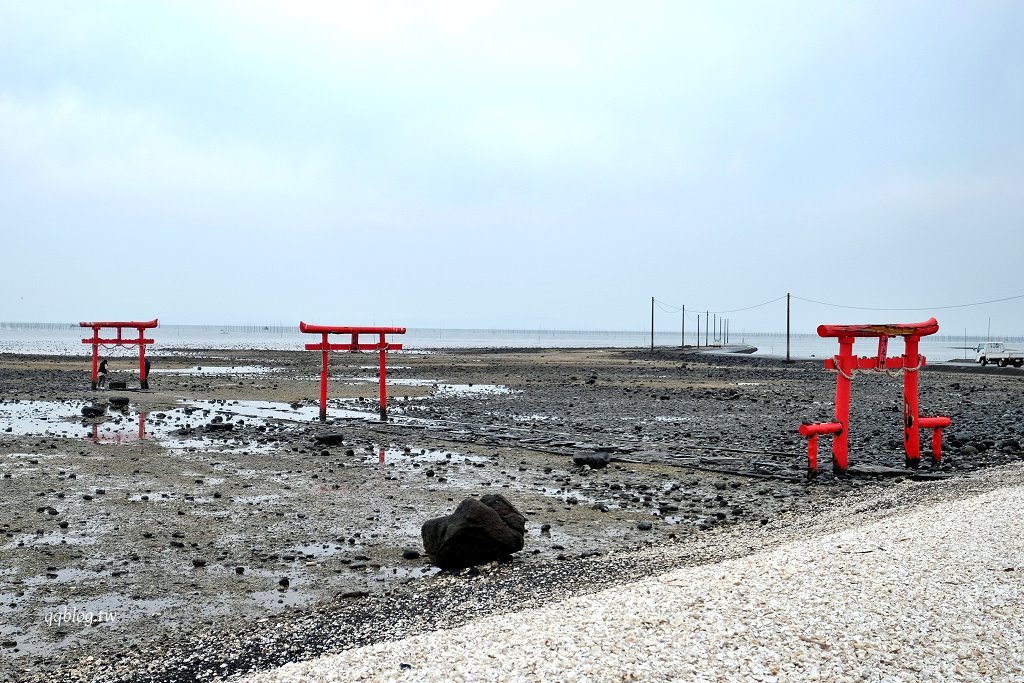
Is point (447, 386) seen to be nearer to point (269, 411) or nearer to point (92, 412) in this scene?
point (269, 411)

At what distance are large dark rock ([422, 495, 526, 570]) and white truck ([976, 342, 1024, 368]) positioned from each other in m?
54.3

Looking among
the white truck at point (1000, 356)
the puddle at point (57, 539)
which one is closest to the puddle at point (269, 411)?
the puddle at point (57, 539)

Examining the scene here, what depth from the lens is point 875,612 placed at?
6.03m

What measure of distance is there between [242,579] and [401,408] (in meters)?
18.0

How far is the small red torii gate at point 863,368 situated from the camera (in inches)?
535

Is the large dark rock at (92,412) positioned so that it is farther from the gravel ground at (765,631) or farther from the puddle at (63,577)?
the gravel ground at (765,631)

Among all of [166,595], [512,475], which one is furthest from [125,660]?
[512,475]

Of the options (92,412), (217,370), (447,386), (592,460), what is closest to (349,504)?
(592,460)

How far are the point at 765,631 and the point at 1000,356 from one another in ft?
196

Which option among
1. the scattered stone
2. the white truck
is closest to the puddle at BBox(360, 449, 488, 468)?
the scattered stone

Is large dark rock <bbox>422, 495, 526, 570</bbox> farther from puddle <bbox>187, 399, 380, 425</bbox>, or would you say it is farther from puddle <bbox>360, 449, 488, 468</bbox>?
puddle <bbox>187, 399, 380, 425</bbox>

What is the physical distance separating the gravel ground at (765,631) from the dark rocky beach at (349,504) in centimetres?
103

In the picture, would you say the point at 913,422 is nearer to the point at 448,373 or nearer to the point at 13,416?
the point at 13,416

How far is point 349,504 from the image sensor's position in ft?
39.3
